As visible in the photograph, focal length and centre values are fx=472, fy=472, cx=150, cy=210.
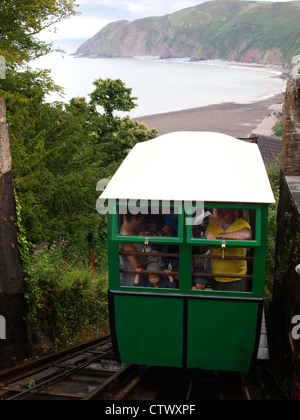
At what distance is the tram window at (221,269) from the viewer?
531 centimetres

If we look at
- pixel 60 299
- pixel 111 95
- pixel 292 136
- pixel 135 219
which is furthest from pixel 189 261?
pixel 111 95

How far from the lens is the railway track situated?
5875 mm

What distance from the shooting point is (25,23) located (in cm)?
1816

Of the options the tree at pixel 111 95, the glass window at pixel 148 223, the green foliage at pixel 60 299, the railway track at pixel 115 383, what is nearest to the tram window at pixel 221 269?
the glass window at pixel 148 223

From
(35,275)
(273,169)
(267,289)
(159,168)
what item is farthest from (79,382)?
(273,169)

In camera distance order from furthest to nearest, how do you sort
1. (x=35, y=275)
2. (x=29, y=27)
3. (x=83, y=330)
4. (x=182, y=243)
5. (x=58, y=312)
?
1. (x=29, y=27)
2. (x=83, y=330)
3. (x=58, y=312)
4. (x=35, y=275)
5. (x=182, y=243)

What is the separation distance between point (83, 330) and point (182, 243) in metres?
5.09

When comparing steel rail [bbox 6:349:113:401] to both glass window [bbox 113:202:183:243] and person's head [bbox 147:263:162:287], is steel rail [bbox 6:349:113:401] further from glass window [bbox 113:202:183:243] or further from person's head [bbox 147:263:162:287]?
glass window [bbox 113:202:183:243]

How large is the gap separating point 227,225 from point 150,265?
1.00 meters

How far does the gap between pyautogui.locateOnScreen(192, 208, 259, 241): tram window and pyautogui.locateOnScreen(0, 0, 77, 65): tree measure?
11983 millimetres

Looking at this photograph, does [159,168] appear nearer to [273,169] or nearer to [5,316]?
[5,316]

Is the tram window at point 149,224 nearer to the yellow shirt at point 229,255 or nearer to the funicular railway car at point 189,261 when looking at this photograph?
the funicular railway car at point 189,261

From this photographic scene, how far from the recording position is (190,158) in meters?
5.82

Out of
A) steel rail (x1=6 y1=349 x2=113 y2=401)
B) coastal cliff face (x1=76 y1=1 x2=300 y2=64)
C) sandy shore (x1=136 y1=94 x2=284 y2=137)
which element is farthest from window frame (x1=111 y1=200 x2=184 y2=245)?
coastal cliff face (x1=76 y1=1 x2=300 y2=64)
